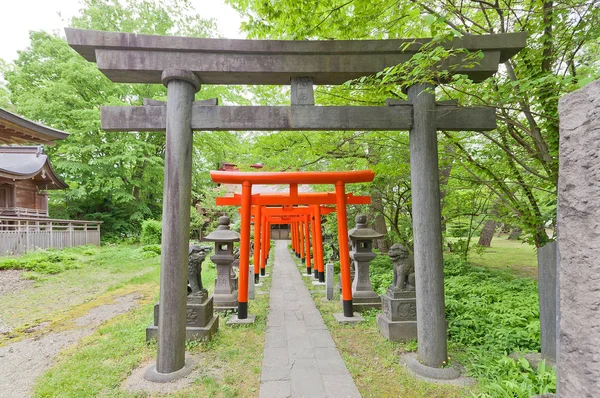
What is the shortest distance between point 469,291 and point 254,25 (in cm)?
623

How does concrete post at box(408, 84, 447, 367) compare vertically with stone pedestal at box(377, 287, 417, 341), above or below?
above

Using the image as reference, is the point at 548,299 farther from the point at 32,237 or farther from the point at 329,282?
the point at 32,237

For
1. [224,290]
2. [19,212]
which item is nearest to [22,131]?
[224,290]

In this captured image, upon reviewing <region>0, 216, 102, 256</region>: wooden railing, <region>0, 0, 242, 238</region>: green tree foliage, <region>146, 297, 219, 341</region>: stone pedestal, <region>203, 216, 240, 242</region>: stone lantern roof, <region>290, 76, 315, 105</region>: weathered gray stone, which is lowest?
<region>146, 297, 219, 341</region>: stone pedestal

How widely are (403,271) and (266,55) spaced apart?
3814mm

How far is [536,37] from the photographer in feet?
13.3

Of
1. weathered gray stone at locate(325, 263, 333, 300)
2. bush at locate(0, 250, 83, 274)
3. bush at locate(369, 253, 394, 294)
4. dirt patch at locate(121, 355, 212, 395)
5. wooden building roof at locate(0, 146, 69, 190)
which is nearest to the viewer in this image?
dirt patch at locate(121, 355, 212, 395)

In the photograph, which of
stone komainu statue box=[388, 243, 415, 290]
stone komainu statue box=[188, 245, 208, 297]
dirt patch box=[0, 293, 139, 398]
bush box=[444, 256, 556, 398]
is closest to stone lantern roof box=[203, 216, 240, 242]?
stone komainu statue box=[188, 245, 208, 297]

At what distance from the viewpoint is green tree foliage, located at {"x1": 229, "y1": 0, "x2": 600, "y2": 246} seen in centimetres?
323

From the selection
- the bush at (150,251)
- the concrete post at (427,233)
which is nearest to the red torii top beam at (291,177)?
the concrete post at (427,233)

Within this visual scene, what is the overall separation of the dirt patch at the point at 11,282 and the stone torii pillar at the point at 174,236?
7.66m

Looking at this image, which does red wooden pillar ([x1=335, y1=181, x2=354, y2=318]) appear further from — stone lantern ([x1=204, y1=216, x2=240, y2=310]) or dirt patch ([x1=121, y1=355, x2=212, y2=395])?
dirt patch ([x1=121, y1=355, x2=212, y2=395])

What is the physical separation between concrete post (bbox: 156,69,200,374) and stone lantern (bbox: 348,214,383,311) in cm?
378

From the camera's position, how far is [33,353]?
14.6 feet
